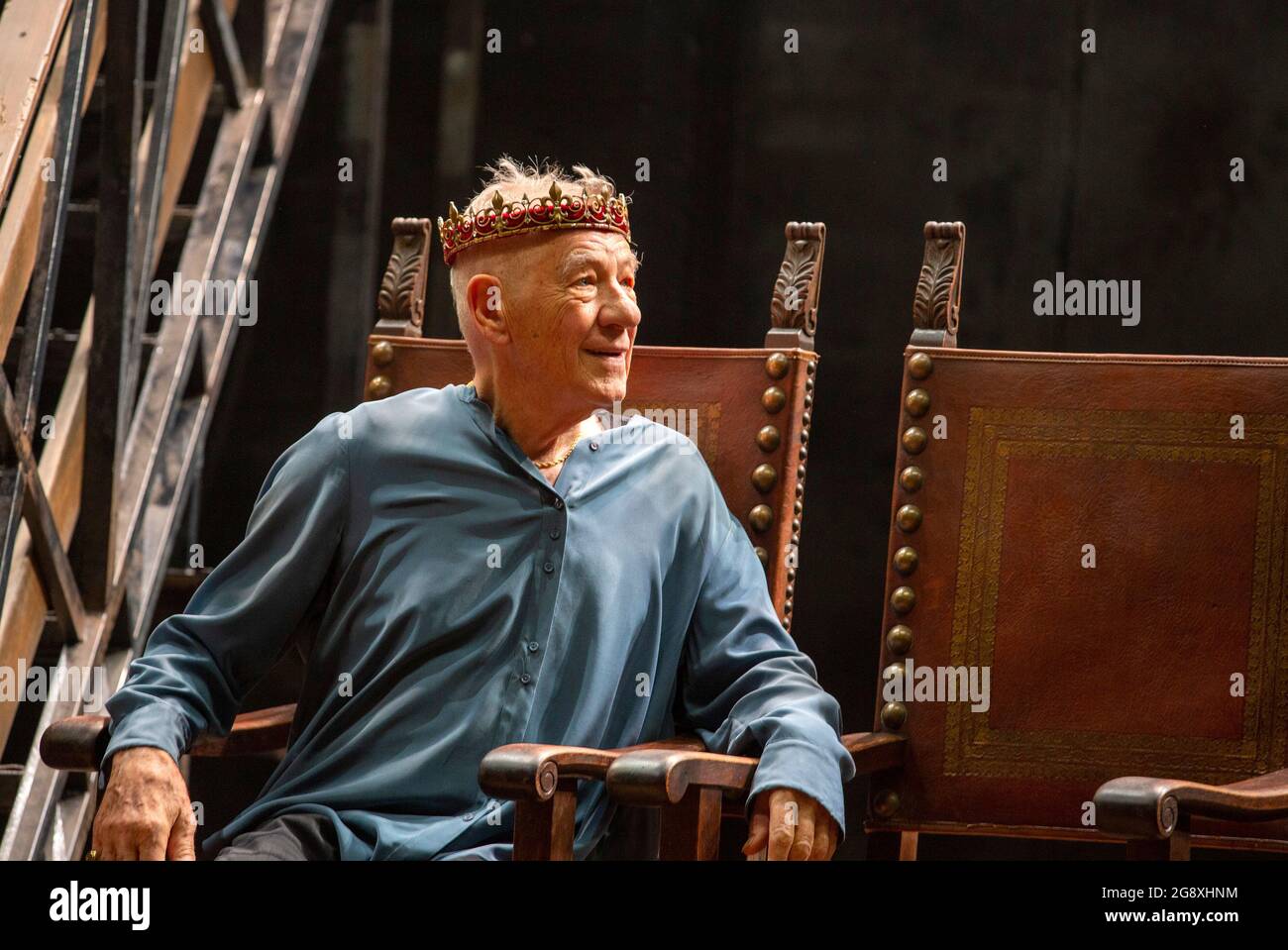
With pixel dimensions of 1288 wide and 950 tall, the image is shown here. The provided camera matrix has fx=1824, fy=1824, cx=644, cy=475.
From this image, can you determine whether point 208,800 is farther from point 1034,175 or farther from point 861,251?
point 1034,175

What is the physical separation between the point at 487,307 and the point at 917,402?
2.41ft

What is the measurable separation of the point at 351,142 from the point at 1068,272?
163 centimetres

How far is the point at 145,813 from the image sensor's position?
7.11 ft

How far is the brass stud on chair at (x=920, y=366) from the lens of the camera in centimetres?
286

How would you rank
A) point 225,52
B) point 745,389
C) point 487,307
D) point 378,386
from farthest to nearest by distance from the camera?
point 225,52 < point 378,386 < point 745,389 < point 487,307

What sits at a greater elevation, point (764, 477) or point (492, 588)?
point (764, 477)

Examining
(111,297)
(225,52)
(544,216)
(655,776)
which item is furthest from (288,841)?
(225,52)

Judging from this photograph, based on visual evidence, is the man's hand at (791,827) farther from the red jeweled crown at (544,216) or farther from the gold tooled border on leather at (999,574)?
the red jeweled crown at (544,216)

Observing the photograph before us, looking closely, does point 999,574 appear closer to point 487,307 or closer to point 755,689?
point 755,689

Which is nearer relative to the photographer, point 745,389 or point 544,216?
point 544,216

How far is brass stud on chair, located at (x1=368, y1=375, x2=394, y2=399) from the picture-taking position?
3.01 meters

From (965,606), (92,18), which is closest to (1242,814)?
(965,606)

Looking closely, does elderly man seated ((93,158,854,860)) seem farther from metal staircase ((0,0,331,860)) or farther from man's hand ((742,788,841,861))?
metal staircase ((0,0,331,860))

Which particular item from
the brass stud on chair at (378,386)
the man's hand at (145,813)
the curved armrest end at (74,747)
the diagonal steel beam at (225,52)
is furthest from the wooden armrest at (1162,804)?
the diagonal steel beam at (225,52)
